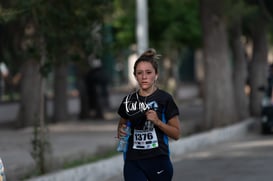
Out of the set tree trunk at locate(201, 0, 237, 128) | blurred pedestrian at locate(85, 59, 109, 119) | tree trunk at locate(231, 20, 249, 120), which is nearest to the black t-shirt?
tree trunk at locate(201, 0, 237, 128)

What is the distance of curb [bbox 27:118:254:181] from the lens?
11084mm

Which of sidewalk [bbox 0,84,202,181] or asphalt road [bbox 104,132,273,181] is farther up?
→ sidewalk [bbox 0,84,202,181]

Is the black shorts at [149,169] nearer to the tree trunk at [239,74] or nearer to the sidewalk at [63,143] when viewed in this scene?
the sidewalk at [63,143]

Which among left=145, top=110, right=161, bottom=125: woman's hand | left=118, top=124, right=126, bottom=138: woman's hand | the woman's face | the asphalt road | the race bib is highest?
the woman's face

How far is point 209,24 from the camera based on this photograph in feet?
67.2

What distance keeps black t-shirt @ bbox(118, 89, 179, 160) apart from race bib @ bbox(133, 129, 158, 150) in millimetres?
28

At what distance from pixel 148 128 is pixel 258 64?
19.5m

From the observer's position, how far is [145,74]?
6711 mm

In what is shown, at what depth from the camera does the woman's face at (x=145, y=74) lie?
22.0 ft

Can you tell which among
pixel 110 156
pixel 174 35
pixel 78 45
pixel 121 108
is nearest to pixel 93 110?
pixel 174 35

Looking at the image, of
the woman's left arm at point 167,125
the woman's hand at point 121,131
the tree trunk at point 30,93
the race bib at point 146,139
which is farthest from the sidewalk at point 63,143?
the woman's left arm at point 167,125

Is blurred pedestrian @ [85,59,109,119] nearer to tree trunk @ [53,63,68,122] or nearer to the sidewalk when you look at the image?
the sidewalk

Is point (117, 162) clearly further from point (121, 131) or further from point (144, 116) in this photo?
point (144, 116)

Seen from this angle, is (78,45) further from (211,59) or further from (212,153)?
(211,59)
